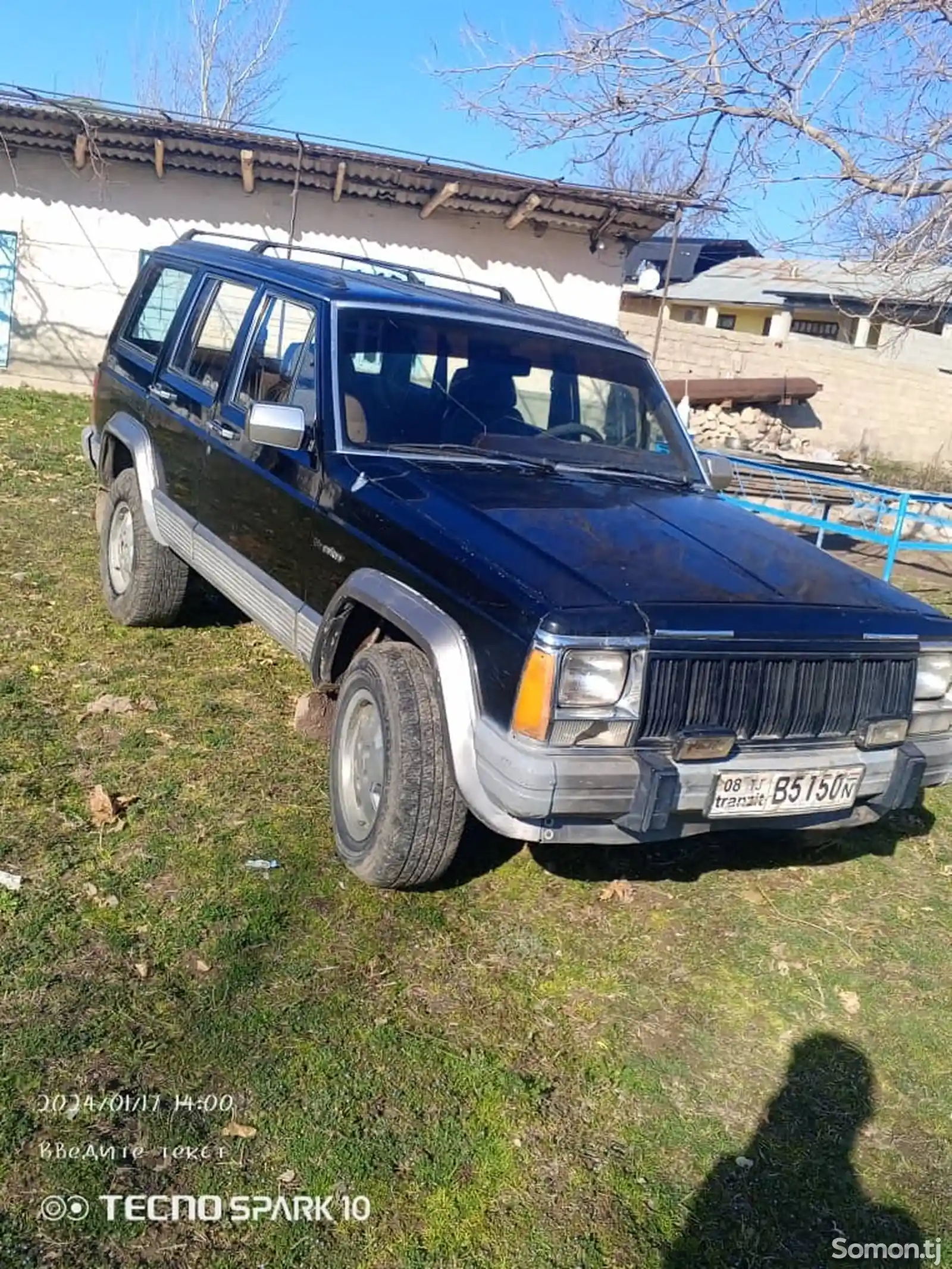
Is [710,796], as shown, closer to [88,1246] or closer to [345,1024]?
[345,1024]

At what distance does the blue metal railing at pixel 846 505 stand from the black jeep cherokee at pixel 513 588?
469 centimetres

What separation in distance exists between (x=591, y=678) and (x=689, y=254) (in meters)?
40.0

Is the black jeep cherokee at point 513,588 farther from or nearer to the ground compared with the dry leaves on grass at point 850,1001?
farther from the ground

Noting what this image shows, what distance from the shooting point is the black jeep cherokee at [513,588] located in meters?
3.13

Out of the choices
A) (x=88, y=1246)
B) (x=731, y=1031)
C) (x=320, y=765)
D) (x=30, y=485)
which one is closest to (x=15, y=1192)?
(x=88, y=1246)

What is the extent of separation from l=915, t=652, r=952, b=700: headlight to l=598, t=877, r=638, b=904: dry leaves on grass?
1216mm

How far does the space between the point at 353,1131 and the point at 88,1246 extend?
0.65 meters

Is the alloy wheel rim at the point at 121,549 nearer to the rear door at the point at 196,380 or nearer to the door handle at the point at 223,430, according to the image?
the rear door at the point at 196,380

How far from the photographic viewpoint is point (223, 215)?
15.1 m

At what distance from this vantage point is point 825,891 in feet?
13.9

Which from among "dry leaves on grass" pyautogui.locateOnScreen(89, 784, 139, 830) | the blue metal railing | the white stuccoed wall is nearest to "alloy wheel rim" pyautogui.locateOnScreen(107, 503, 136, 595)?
"dry leaves on grass" pyautogui.locateOnScreen(89, 784, 139, 830)

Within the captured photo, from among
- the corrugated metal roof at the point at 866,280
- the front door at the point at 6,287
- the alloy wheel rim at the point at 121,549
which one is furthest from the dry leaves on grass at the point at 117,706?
the front door at the point at 6,287

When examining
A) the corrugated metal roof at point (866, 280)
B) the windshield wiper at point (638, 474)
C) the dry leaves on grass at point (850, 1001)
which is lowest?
the dry leaves on grass at point (850, 1001)

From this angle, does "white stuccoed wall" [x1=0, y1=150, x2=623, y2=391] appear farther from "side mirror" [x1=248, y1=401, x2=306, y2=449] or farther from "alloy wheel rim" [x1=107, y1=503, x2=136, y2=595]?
"side mirror" [x1=248, y1=401, x2=306, y2=449]
